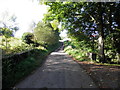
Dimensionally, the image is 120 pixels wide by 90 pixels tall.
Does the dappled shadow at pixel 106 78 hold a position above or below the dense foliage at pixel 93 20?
below

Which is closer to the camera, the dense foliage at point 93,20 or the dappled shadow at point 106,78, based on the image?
the dappled shadow at point 106,78

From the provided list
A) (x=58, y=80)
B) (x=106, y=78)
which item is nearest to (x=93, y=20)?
(x=106, y=78)

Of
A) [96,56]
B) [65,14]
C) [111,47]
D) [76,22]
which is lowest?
[96,56]

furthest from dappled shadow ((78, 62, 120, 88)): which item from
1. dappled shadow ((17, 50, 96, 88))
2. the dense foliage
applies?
the dense foliage

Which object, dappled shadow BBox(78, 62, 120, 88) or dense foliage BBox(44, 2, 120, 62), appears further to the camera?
dense foliage BBox(44, 2, 120, 62)

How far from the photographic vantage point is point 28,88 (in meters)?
3.56

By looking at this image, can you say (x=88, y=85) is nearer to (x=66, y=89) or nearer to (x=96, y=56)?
(x=66, y=89)

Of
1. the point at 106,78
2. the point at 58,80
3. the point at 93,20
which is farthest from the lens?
the point at 93,20

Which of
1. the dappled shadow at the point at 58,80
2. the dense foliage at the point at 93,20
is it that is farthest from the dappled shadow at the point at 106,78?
the dense foliage at the point at 93,20

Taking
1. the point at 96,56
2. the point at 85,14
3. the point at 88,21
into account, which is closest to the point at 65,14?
the point at 85,14

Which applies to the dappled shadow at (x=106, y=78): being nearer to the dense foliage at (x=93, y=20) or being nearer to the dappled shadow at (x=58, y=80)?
the dappled shadow at (x=58, y=80)

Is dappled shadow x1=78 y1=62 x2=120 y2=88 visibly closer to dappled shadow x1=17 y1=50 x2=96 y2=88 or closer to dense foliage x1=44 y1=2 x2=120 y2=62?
dappled shadow x1=17 y1=50 x2=96 y2=88

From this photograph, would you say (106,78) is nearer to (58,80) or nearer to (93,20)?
(58,80)

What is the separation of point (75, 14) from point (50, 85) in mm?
7061
